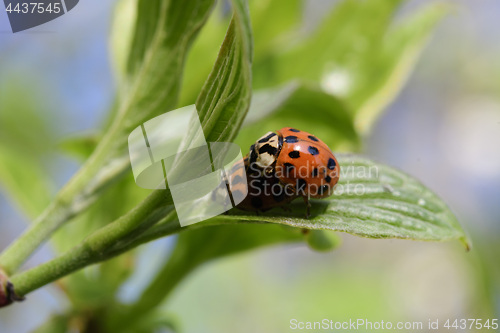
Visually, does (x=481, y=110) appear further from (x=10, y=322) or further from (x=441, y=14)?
(x=10, y=322)

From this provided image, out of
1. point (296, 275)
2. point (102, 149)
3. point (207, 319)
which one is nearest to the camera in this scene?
point (102, 149)

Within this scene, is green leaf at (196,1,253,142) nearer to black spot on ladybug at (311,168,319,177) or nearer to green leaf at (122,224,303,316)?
black spot on ladybug at (311,168,319,177)

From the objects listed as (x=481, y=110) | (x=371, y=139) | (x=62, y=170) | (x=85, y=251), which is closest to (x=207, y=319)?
(x=62, y=170)

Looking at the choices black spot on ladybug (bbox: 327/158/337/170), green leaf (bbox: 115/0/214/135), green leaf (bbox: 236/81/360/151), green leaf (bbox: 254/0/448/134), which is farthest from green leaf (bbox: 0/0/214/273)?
green leaf (bbox: 254/0/448/134)

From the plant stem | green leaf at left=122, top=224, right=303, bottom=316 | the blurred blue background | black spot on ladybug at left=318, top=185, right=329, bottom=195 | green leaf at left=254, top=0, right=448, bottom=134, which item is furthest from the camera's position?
the blurred blue background

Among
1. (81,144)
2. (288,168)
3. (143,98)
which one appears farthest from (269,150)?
(81,144)

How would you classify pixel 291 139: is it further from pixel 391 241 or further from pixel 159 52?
pixel 391 241
